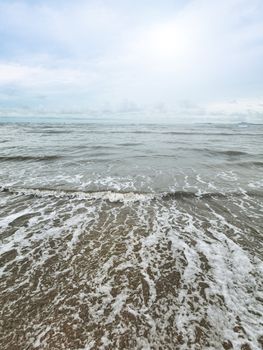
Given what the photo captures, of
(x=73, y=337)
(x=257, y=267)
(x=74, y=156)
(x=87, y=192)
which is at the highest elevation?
(x=73, y=337)

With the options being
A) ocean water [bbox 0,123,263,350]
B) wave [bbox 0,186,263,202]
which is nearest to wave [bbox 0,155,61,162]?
ocean water [bbox 0,123,263,350]

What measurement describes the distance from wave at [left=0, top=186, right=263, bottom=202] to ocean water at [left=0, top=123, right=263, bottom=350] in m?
0.04

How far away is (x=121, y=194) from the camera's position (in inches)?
370

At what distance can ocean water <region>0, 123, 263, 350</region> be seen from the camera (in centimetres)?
338

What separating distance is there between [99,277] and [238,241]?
12.4ft

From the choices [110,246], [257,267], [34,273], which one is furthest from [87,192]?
[257,267]

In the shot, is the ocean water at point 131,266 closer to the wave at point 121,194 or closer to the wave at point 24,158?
the wave at point 121,194

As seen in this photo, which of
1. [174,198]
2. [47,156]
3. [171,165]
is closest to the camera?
[174,198]

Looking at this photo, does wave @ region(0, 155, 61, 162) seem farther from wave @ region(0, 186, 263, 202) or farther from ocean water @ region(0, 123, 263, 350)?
wave @ region(0, 186, 263, 202)

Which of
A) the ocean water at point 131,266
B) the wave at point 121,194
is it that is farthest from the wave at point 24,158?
the wave at point 121,194

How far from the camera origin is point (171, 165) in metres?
15.1

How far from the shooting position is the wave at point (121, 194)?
9.08 metres

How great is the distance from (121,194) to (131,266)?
15.4ft

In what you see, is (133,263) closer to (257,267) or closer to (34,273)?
(34,273)
